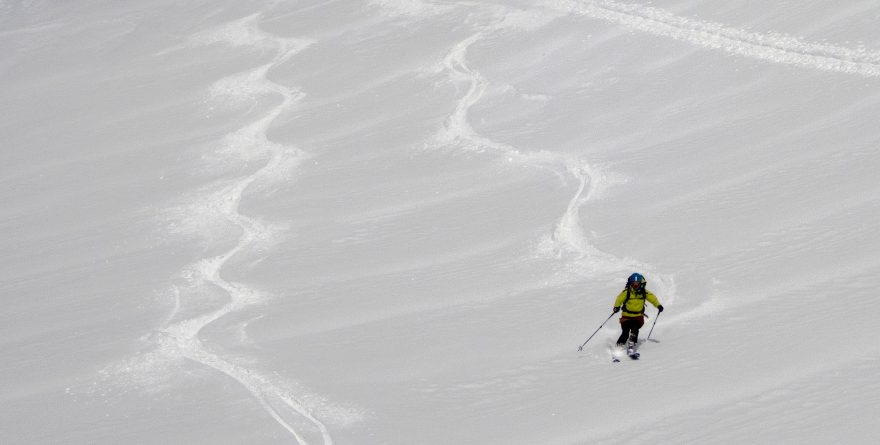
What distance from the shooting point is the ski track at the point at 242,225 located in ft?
29.6

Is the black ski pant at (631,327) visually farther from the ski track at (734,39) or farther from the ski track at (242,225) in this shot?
the ski track at (734,39)

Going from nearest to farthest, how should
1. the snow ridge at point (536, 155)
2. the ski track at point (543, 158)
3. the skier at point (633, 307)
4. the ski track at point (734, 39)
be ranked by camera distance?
the skier at point (633, 307), the ski track at point (543, 158), the snow ridge at point (536, 155), the ski track at point (734, 39)

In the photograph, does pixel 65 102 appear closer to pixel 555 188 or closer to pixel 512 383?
pixel 555 188

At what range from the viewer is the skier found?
28.1 ft

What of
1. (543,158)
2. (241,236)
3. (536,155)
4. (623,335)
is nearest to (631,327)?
(623,335)

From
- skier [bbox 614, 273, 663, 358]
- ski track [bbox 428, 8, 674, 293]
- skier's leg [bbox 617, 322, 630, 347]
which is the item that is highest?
ski track [bbox 428, 8, 674, 293]

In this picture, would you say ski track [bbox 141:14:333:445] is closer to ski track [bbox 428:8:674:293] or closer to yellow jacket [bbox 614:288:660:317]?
→ ski track [bbox 428:8:674:293]

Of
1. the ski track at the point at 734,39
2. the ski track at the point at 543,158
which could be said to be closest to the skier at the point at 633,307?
the ski track at the point at 543,158

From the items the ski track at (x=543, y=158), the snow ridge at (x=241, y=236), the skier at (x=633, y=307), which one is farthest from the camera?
the ski track at (x=543, y=158)

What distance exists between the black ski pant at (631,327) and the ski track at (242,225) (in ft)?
7.51

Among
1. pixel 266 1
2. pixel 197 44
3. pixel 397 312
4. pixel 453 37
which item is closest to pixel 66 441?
pixel 397 312

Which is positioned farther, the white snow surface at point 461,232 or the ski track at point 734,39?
the ski track at point 734,39

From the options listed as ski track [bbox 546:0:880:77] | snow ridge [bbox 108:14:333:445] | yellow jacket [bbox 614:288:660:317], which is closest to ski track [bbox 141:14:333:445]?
snow ridge [bbox 108:14:333:445]

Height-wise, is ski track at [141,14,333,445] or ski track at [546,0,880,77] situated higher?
ski track at [546,0,880,77]
